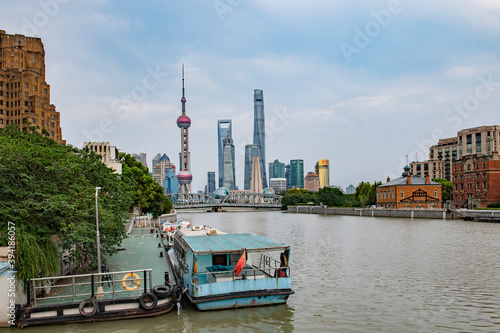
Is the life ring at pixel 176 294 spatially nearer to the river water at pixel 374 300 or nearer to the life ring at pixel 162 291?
the life ring at pixel 162 291

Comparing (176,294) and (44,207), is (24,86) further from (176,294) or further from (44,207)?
(176,294)

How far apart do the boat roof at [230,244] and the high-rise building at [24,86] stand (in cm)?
9734

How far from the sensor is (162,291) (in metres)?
21.7

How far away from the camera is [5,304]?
19.0 metres

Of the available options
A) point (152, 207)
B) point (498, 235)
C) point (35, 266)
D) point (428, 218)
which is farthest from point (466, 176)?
point (35, 266)

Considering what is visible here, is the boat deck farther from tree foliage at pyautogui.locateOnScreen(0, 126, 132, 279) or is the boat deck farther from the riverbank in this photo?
the riverbank

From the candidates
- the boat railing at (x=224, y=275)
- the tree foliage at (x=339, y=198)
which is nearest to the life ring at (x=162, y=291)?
the boat railing at (x=224, y=275)

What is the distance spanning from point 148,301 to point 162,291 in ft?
2.90

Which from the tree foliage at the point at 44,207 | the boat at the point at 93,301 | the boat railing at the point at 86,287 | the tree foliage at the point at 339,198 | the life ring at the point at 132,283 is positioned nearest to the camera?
the boat at the point at 93,301

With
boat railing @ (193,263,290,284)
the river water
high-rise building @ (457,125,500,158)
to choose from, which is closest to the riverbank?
the river water

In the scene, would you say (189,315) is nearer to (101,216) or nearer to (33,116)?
(101,216)

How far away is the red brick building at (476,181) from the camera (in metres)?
100

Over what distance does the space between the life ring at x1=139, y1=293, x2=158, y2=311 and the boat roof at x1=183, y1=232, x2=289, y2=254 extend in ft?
9.73

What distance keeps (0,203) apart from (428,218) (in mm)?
89430
